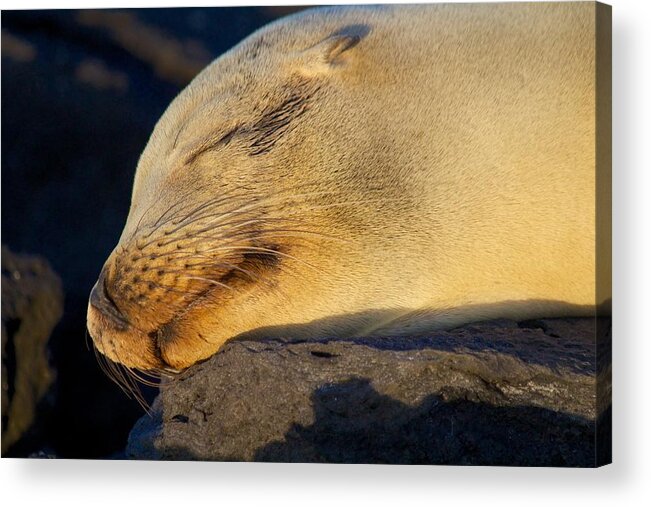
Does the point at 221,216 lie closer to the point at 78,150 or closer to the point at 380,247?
the point at 380,247

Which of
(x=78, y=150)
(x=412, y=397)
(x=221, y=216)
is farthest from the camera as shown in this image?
(x=78, y=150)

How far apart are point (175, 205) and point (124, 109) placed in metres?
0.58

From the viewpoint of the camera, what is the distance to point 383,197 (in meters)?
4.34

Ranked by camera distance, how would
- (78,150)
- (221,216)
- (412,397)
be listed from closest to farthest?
(412,397)
(221,216)
(78,150)

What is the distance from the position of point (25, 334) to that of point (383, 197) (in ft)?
5.61

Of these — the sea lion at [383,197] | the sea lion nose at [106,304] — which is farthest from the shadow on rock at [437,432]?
the sea lion nose at [106,304]

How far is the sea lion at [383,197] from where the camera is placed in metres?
4.30

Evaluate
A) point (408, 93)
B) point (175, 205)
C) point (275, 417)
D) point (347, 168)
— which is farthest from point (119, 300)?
point (408, 93)

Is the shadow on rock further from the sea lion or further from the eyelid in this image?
the eyelid

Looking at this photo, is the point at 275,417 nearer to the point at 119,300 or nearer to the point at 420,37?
the point at 119,300

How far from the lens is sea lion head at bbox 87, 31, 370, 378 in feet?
14.4

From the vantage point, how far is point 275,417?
14.6ft

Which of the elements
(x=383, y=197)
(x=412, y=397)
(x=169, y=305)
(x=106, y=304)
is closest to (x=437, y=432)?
(x=412, y=397)

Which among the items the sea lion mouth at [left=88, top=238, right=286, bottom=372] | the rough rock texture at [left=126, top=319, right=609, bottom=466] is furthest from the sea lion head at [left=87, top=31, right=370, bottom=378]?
the rough rock texture at [left=126, top=319, right=609, bottom=466]
